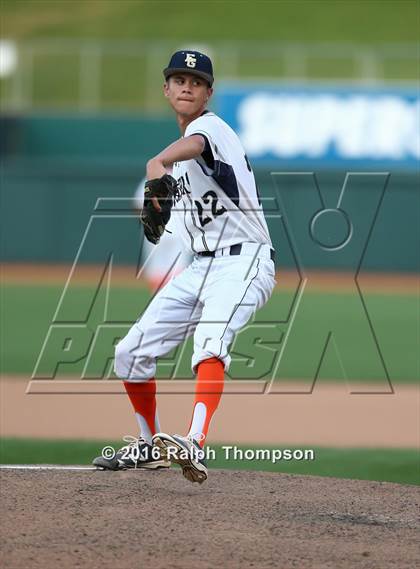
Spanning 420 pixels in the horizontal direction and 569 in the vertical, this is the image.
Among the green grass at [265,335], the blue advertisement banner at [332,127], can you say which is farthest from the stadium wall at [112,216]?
the blue advertisement banner at [332,127]

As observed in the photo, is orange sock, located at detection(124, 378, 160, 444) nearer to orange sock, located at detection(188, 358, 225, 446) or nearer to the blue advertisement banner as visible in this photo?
orange sock, located at detection(188, 358, 225, 446)

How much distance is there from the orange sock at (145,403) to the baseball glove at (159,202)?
85 centimetres

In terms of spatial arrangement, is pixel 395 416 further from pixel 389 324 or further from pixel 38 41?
pixel 38 41

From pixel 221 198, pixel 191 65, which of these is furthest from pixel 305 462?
pixel 191 65

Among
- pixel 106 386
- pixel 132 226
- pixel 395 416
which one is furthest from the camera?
pixel 132 226

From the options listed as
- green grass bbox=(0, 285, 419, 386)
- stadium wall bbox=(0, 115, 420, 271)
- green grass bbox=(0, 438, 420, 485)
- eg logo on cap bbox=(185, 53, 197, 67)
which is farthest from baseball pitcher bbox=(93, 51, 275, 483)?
stadium wall bbox=(0, 115, 420, 271)

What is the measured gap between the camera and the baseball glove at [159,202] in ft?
15.6

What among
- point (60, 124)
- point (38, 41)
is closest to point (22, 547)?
point (60, 124)

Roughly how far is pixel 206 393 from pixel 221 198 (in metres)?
0.96

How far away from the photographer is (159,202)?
15.9 feet

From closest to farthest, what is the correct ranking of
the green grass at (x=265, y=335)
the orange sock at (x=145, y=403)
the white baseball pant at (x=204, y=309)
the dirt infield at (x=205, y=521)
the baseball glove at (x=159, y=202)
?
the dirt infield at (x=205, y=521), the baseball glove at (x=159, y=202), the white baseball pant at (x=204, y=309), the orange sock at (x=145, y=403), the green grass at (x=265, y=335)

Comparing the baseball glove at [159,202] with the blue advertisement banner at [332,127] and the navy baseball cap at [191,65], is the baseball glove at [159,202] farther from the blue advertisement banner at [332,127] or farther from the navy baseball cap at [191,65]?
the blue advertisement banner at [332,127]

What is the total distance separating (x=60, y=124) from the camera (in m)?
24.9

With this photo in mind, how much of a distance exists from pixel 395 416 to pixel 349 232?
10.8 m
